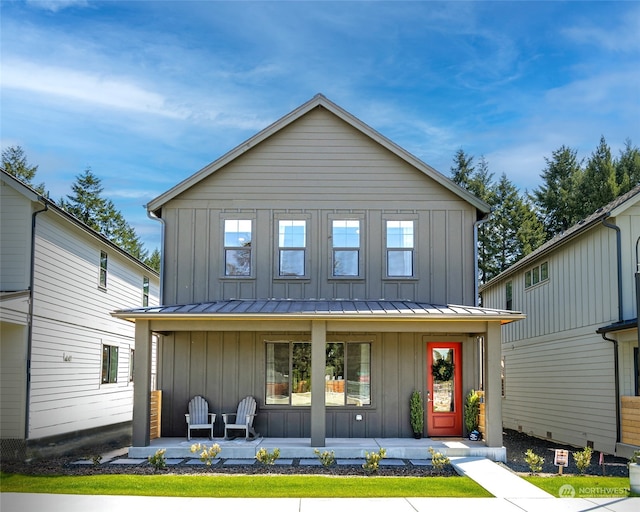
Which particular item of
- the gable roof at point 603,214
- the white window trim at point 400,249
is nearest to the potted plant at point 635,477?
the gable roof at point 603,214

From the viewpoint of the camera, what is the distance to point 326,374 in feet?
53.9

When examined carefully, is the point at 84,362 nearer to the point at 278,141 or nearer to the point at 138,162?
the point at 278,141

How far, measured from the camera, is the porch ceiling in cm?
1423

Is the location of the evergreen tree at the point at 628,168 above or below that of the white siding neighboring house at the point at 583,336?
above

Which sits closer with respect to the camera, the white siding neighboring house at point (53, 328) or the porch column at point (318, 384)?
the porch column at point (318, 384)

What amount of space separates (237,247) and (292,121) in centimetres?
345

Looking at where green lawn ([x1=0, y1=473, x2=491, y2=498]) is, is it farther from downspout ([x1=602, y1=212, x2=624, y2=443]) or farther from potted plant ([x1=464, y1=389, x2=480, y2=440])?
downspout ([x1=602, y1=212, x2=624, y2=443])

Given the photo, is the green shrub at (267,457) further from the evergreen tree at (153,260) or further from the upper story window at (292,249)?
the evergreen tree at (153,260)

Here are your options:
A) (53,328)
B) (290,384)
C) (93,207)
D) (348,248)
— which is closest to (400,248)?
(348,248)

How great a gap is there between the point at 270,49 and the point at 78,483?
11.6 meters

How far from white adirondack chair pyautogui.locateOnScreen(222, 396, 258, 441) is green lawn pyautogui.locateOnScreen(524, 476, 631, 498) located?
20.5 ft

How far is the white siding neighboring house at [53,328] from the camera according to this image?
47.8ft

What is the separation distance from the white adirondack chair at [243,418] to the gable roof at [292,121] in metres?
5.32

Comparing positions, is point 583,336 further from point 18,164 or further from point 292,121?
point 18,164
